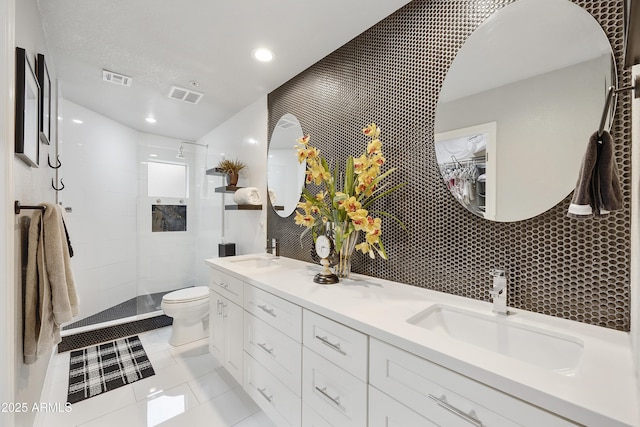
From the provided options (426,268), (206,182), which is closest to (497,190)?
(426,268)

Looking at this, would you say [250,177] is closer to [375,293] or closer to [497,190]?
[375,293]

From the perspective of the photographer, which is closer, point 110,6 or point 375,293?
point 375,293

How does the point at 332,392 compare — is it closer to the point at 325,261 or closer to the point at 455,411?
the point at 455,411

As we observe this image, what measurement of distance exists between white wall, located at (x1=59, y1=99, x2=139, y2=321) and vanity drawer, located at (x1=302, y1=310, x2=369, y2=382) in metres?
3.09

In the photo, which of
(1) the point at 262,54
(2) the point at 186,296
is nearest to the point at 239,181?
(2) the point at 186,296

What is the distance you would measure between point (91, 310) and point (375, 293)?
11.1 feet

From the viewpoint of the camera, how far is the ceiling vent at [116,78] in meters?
2.21

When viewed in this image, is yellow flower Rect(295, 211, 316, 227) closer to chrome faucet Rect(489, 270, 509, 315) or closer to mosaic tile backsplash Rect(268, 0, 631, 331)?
mosaic tile backsplash Rect(268, 0, 631, 331)

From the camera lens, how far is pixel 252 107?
2855 mm

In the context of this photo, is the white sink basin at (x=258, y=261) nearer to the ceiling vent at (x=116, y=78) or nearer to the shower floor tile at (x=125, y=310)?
the shower floor tile at (x=125, y=310)

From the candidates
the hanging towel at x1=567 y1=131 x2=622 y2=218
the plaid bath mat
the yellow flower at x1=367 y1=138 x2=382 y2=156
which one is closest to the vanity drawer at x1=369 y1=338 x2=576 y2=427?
the hanging towel at x1=567 y1=131 x2=622 y2=218

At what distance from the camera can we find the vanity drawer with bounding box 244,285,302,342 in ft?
4.20

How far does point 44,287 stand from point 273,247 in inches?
57.2

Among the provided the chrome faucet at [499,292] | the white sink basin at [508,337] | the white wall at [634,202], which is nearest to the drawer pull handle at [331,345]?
the white sink basin at [508,337]
